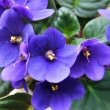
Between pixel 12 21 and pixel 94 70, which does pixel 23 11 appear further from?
pixel 94 70

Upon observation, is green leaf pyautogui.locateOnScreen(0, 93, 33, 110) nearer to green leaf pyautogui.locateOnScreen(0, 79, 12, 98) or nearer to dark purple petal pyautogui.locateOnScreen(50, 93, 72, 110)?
green leaf pyautogui.locateOnScreen(0, 79, 12, 98)

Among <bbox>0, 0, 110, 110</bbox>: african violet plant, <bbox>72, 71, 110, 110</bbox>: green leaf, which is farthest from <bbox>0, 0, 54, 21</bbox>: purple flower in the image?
<bbox>72, 71, 110, 110</bbox>: green leaf

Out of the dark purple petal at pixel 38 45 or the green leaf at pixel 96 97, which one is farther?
the green leaf at pixel 96 97

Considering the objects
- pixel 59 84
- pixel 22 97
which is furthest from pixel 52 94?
pixel 22 97

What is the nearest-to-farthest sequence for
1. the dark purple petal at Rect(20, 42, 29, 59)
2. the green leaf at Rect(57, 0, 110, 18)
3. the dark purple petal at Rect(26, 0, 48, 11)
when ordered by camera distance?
the dark purple petal at Rect(20, 42, 29, 59) → the dark purple petal at Rect(26, 0, 48, 11) → the green leaf at Rect(57, 0, 110, 18)

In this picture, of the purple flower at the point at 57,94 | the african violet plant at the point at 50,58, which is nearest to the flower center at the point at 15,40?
the african violet plant at the point at 50,58

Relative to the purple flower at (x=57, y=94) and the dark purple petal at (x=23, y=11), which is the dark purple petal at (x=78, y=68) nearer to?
the purple flower at (x=57, y=94)
